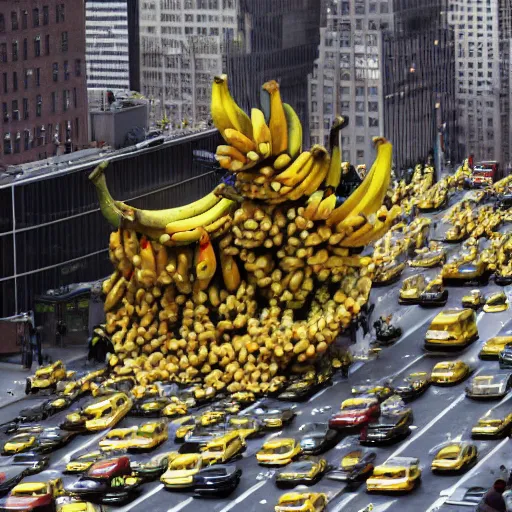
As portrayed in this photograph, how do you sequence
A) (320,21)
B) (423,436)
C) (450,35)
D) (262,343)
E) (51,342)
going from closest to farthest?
(423,436) < (262,343) < (51,342) < (320,21) < (450,35)

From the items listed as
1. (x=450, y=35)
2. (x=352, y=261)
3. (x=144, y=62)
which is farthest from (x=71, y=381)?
(x=450, y=35)

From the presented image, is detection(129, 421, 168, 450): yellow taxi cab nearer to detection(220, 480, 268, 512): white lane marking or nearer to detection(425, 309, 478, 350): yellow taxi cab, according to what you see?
detection(220, 480, 268, 512): white lane marking

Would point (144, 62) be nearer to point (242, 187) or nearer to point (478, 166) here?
point (478, 166)

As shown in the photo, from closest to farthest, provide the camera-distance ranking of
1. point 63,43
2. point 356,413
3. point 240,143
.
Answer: point 356,413
point 240,143
point 63,43

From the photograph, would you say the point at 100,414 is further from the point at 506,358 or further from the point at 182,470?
the point at 506,358

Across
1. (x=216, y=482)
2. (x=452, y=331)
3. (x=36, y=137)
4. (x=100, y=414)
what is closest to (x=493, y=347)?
(x=452, y=331)

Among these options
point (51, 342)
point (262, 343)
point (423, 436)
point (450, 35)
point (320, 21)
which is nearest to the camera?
point (423, 436)

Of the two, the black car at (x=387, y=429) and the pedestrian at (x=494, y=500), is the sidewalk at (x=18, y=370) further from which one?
the pedestrian at (x=494, y=500)
